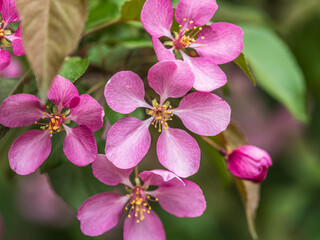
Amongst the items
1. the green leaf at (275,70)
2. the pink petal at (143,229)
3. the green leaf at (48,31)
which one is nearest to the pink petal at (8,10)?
the green leaf at (48,31)

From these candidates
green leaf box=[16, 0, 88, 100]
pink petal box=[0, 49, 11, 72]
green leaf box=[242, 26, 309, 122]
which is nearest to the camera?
green leaf box=[16, 0, 88, 100]

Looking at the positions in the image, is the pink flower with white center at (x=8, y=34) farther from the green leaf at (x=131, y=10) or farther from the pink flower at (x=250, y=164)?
the pink flower at (x=250, y=164)

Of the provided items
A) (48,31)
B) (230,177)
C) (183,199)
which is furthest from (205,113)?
(230,177)

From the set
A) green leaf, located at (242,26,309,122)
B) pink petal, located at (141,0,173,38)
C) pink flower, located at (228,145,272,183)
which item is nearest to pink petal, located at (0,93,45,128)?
pink petal, located at (141,0,173,38)

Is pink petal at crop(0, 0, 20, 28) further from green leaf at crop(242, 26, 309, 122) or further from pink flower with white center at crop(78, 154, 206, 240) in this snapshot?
green leaf at crop(242, 26, 309, 122)

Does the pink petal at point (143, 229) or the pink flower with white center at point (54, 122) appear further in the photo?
the pink petal at point (143, 229)

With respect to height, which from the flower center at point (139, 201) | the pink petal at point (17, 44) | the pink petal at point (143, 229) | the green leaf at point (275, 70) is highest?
the pink petal at point (17, 44)

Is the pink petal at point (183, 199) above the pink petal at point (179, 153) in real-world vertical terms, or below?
below
